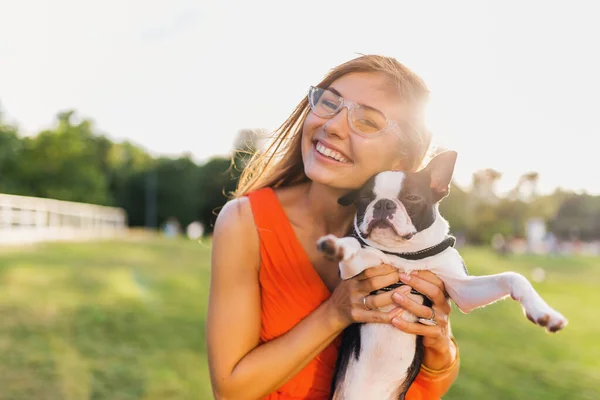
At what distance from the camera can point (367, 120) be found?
112 inches

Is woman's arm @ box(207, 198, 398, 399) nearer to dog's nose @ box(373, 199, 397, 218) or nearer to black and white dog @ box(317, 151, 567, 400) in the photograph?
black and white dog @ box(317, 151, 567, 400)

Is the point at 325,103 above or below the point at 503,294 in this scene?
above

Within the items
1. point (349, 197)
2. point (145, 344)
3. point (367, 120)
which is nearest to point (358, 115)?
point (367, 120)

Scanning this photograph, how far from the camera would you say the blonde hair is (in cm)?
295

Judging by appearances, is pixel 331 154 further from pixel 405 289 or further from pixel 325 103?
pixel 405 289

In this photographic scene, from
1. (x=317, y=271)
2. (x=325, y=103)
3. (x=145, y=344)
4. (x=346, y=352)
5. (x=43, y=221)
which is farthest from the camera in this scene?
(x=43, y=221)

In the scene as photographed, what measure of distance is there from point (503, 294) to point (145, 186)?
71.7m

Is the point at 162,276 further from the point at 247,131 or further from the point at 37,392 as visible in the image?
the point at 247,131

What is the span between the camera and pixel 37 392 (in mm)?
6184

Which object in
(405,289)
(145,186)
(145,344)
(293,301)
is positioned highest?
(405,289)

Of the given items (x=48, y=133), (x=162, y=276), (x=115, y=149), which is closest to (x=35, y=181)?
(x=48, y=133)

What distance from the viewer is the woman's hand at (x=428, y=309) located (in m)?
2.66

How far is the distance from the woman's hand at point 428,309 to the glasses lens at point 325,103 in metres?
0.80

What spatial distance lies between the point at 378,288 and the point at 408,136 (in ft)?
2.49
